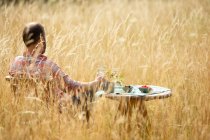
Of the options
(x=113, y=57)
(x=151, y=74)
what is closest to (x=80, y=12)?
(x=113, y=57)

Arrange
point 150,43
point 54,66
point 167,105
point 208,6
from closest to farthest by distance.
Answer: point 54,66 < point 167,105 < point 150,43 < point 208,6

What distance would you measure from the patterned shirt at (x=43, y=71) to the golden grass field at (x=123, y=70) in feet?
0.86

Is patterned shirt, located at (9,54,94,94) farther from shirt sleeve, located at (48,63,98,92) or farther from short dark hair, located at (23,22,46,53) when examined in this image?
short dark hair, located at (23,22,46,53)

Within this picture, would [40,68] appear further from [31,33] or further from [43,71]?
[31,33]

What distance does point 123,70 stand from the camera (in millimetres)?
6512

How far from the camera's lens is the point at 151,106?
17.6 feet

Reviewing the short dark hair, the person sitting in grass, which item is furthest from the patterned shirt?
the short dark hair

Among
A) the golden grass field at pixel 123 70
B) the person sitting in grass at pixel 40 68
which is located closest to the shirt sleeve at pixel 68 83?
the person sitting in grass at pixel 40 68

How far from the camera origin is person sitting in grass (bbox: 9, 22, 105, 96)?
4.71 metres

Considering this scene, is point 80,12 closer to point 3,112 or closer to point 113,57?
point 113,57

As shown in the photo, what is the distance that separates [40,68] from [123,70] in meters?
1.92

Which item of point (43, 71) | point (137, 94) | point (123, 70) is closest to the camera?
point (137, 94)

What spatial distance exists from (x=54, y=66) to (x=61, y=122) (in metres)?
0.59

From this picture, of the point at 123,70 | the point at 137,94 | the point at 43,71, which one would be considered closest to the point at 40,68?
the point at 43,71
